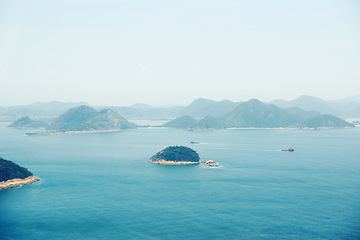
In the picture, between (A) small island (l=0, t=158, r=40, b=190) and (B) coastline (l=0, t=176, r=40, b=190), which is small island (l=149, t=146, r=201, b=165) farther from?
(B) coastline (l=0, t=176, r=40, b=190)

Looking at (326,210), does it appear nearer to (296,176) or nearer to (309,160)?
(296,176)

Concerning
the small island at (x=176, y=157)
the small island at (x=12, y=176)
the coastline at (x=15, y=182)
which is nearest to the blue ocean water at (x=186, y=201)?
the coastline at (x=15, y=182)

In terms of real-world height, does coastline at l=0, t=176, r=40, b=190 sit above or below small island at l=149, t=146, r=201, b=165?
below

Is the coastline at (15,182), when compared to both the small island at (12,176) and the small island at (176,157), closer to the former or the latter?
the small island at (12,176)

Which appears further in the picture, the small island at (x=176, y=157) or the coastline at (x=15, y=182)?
the small island at (x=176, y=157)

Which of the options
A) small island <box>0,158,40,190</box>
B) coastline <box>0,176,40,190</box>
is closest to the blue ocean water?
coastline <box>0,176,40,190</box>

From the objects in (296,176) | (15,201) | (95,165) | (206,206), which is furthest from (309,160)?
(15,201)
